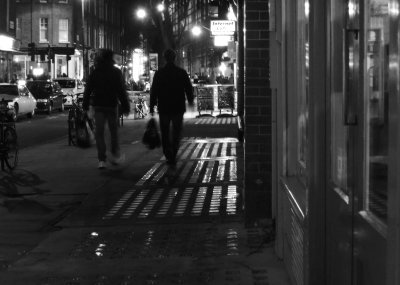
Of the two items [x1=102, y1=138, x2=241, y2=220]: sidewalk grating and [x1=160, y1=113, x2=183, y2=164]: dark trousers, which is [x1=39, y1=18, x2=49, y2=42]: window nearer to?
[x1=102, y1=138, x2=241, y2=220]: sidewalk grating

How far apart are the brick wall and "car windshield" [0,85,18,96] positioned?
24.9 m

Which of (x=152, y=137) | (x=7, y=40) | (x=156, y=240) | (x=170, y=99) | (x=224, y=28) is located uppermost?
(x=7, y=40)

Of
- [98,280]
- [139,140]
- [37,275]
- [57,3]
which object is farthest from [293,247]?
[57,3]

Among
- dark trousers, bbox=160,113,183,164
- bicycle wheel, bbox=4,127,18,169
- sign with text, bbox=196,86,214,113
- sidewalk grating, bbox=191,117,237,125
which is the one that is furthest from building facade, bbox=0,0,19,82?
dark trousers, bbox=160,113,183,164

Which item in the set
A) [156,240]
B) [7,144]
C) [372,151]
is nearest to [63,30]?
[7,144]

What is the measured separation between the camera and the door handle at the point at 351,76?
3000mm

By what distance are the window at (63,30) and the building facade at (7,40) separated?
8359 millimetres

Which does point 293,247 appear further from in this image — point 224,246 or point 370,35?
point 370,35

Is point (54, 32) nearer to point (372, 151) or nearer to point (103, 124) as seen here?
point (103, 124)

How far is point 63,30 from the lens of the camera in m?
62.8

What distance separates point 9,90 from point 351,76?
2959 cm

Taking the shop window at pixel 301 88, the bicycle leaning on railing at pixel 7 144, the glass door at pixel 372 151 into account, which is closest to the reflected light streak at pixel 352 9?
the glass door at pixel 372 151

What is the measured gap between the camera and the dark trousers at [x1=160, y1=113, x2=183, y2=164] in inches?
472

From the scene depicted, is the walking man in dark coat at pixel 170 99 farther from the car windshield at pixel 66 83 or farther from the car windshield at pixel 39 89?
the car windshield at pixel 66 83
